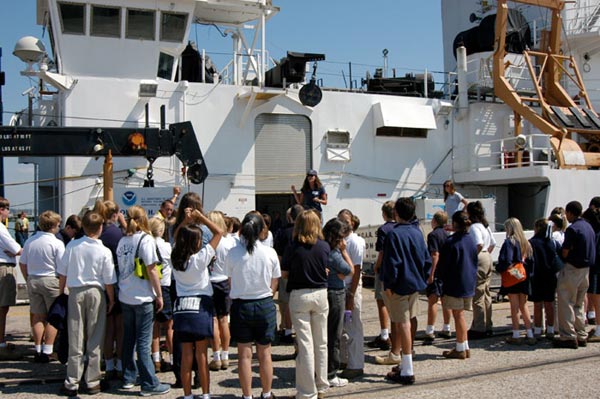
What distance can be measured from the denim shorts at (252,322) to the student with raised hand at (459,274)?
8.92 feet

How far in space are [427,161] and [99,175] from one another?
30.3 feet

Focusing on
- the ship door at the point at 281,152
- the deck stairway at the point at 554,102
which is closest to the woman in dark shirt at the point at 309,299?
the ship door at the point at 281,152

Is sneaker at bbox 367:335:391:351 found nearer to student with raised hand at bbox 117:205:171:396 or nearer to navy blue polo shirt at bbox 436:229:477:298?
navy blue polo shirt at bbox 436:229:477:298

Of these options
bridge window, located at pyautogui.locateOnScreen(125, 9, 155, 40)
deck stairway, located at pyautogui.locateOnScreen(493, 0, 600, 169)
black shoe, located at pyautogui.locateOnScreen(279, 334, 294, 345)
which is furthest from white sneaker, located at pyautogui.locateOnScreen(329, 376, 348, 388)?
deck stairway, located at pyautogui.locateOnScreen(493, 0, 600, 169)

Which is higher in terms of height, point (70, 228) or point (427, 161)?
point (427, 161)

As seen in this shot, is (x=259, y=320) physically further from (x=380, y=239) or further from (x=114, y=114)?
(x=114, y=114)

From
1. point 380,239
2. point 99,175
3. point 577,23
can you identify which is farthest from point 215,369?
point 577,23

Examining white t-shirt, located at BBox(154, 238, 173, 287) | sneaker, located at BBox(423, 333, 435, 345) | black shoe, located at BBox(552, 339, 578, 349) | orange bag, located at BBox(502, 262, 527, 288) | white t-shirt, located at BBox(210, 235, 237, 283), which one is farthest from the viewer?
sneaker, located at BBox(423, 333, 435, 345)

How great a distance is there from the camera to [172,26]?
581 inches

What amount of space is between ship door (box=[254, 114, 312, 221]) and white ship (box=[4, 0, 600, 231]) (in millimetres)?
31

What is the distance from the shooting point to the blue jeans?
19.1ft

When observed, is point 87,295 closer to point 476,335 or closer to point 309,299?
point 309,299

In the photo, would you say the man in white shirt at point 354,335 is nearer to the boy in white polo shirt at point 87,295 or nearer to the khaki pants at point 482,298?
the khaki pants at point 482,298

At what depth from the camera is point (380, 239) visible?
291 inches
